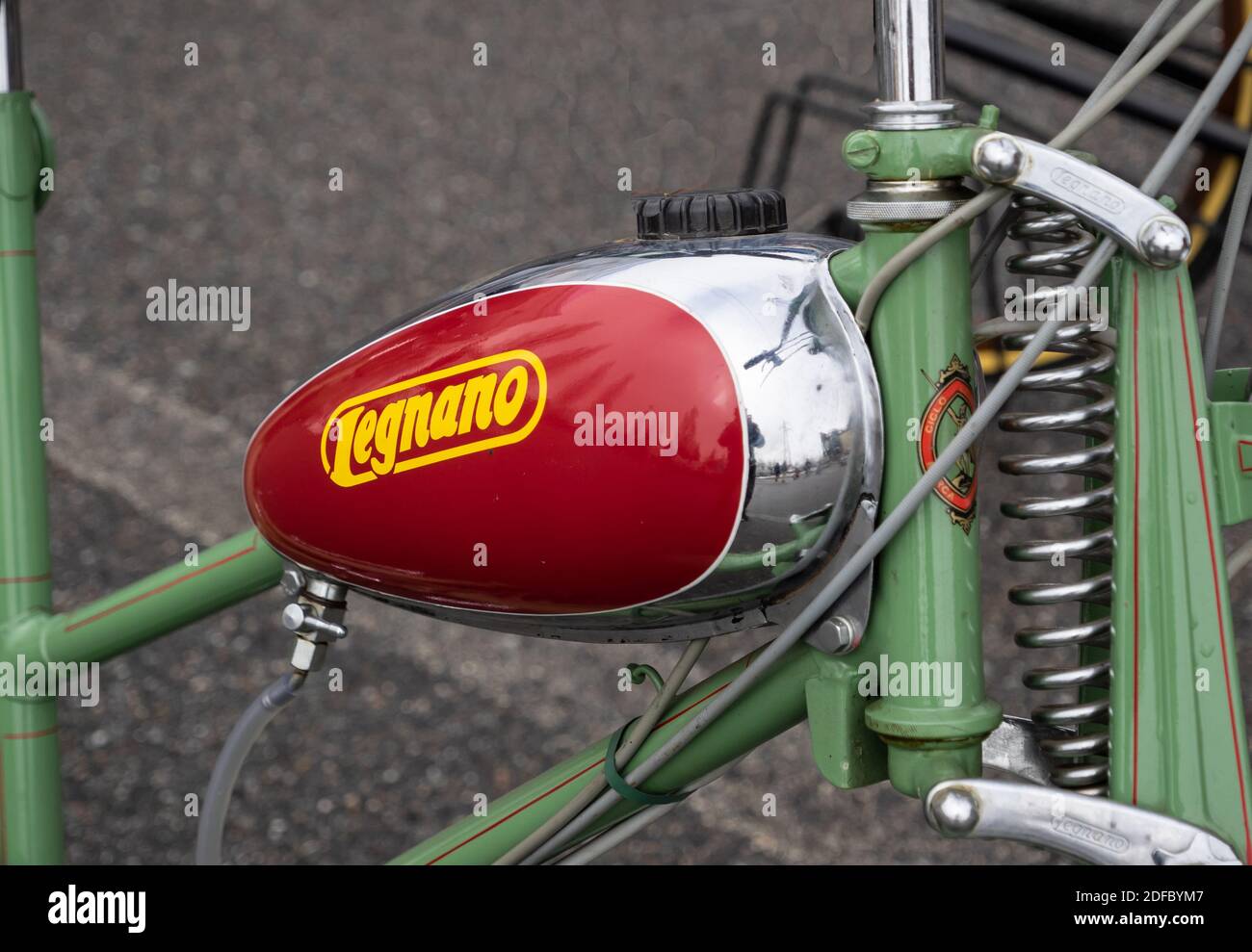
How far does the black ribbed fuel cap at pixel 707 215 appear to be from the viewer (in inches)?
33.1

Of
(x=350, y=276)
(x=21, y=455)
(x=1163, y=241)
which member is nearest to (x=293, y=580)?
(x=21, y=455)

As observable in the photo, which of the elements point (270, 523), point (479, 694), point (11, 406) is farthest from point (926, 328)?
point (479, 694)

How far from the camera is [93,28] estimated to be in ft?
13.1

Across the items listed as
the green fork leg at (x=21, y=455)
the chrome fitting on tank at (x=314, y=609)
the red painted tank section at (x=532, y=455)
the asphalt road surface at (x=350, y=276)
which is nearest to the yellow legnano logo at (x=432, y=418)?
the red painted tank section at (x=532, y=455)

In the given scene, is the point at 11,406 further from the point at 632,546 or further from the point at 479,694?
the point at 479,694

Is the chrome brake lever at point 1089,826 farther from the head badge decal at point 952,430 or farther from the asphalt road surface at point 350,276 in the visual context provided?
the asphalt road surface at point 350,276

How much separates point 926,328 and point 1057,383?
10 centimetres

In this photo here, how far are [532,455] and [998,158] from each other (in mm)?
283

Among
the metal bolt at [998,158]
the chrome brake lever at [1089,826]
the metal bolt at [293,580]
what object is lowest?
the chrome brake lever at [1089,826]

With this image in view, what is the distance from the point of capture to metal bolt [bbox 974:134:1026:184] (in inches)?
28.4

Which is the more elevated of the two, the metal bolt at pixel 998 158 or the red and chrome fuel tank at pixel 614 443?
the metal bolt at pixel 998 158

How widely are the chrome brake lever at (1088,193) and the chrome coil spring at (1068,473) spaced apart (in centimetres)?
5

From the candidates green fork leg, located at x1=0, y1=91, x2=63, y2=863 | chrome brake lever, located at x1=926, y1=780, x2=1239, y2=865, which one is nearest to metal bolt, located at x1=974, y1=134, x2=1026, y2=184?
chrome brake lever, located at x1=926, y1=780, x2=1239, y2=865
